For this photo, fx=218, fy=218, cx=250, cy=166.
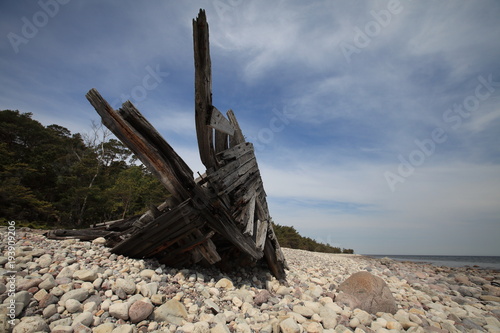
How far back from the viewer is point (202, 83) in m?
2.75

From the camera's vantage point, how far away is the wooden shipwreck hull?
3084 mm

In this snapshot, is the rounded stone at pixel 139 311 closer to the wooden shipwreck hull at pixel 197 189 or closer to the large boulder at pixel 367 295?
the wooden shipwreck hull at pixel 197 189

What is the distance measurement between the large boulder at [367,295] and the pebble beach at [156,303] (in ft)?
0.69

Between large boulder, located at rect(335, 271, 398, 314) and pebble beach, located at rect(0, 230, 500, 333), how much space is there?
21 centimetres

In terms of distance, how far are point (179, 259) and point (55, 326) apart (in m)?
2.40

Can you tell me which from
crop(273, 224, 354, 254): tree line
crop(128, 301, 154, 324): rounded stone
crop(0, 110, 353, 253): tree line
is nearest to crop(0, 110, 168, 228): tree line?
crop(0, 110, 353, 253): tree line

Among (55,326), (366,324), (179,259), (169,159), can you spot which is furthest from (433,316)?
(55,326)

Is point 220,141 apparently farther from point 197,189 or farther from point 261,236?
point 261,236

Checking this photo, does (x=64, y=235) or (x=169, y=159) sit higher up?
(x=169, y=159)

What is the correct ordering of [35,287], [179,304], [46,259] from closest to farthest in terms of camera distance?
1. [35,287]
2. [179,304]
3. [46,259]

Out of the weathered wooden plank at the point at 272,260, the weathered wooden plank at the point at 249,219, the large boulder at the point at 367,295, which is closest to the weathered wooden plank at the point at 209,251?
the weathered wooden plank at the point at 249,219

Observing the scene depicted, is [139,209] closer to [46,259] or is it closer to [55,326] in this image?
[46,259]

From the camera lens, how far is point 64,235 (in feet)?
17.1

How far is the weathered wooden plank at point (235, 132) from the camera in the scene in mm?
5115
